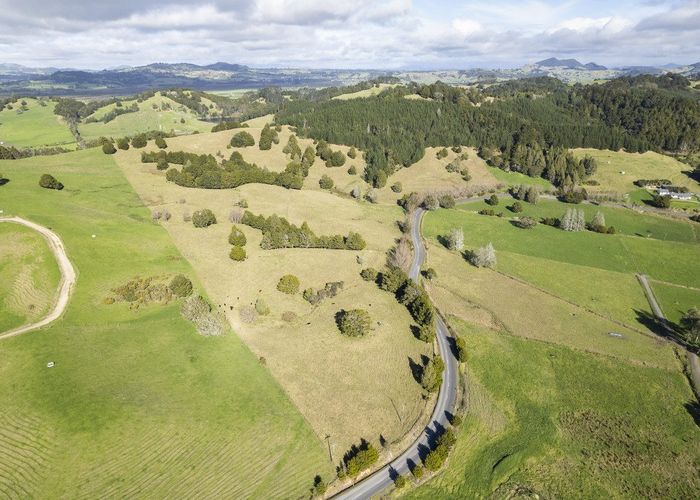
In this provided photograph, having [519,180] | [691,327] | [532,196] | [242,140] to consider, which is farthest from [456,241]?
[242,140]

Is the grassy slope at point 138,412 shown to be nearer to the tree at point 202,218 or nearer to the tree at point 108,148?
the tree at point 202,218

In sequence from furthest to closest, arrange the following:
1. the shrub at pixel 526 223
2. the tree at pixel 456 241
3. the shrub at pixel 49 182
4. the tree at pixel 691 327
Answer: the shrub at pixel 526 223 < the tree at pixel 456 241 < the shrub at pixel 49 182 < the tree at pixel 691 327

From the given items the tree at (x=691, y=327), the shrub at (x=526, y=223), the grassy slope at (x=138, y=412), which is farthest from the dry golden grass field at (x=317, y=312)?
the tree at (x=691, y=327)

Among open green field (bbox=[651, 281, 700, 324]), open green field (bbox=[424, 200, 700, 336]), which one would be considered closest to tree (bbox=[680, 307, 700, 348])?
open green field (bbox=[651, 281, 700, 324])

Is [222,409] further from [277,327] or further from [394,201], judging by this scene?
[394,201]

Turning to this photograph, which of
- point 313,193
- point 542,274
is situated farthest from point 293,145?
point 542,274

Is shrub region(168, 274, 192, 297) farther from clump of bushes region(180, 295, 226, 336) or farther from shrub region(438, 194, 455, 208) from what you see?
shrub region(438, 194, 455, 208)

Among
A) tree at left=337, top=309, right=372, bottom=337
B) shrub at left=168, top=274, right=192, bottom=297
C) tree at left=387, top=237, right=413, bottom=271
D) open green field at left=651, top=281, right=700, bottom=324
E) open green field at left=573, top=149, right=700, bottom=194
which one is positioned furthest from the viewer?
open green field at left=573, top=149, right=700, bottom=194
